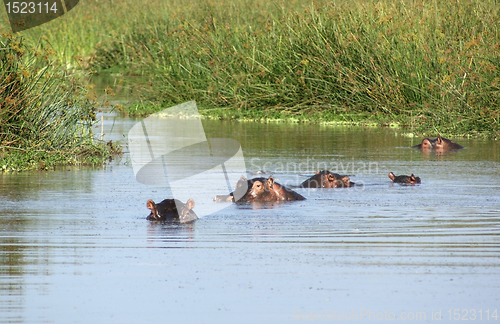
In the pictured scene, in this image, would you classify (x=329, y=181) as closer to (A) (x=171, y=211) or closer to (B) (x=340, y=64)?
(A) (x=171, y=211)

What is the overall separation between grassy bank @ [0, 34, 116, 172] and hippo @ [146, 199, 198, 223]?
311 centimetres

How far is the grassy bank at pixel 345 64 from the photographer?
14.2 meters

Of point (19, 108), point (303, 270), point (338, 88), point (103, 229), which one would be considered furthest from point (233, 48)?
point (303, 270)

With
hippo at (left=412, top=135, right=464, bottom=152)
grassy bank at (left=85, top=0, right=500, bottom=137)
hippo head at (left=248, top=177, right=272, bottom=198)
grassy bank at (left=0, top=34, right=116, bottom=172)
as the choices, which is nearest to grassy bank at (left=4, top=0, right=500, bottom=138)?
grassy bank at (left=85, top=0, right=500, bottom=137)

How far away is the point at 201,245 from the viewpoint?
6.45 meters

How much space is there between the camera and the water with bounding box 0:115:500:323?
4.93m

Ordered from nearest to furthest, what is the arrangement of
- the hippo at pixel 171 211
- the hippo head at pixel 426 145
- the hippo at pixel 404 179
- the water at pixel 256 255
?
1. the water at pixel 256 255
2. the hippo at pixel 171 211
3. the hippo at pixel 404 179
4. the hippo head at pixel 426 145

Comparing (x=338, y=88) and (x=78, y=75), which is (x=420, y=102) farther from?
(x=78, y=75)

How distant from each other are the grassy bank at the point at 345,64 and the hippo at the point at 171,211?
22.8ft

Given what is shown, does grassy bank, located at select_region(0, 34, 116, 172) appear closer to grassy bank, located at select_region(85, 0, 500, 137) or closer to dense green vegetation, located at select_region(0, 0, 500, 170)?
dense green vegetation, located at select_region(0, 0, 500, 170)

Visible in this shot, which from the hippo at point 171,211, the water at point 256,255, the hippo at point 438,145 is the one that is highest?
the hippo at point 438,145

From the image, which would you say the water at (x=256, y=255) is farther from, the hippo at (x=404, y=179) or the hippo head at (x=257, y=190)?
the hippo head at (x=257, y=190)

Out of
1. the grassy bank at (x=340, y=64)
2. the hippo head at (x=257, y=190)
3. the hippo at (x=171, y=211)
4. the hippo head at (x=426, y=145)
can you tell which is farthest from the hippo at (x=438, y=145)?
the hippo at (x=171, y=211)

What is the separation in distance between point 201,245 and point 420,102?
9.88 m
